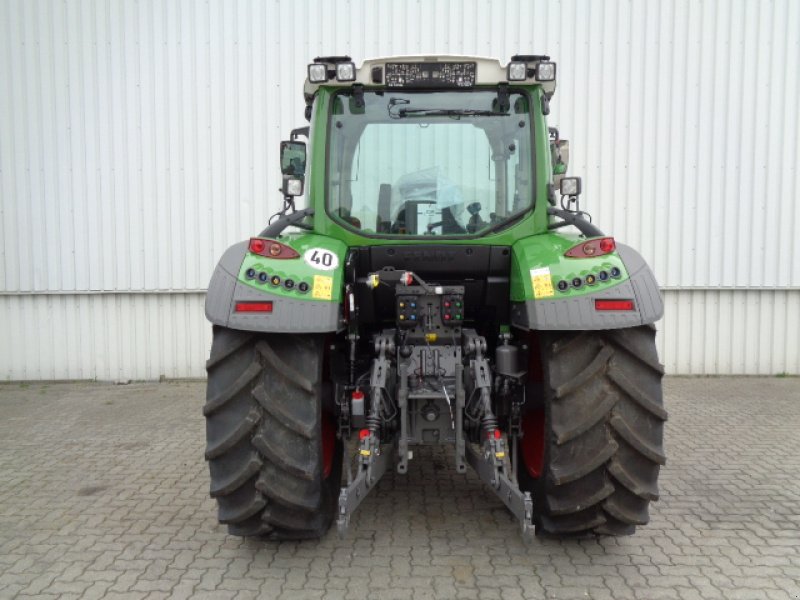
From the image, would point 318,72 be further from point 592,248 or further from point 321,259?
point 592,248

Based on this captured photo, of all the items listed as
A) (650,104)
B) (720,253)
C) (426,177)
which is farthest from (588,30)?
(426,177)

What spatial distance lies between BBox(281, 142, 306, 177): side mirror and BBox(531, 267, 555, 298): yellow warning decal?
5.57 feet

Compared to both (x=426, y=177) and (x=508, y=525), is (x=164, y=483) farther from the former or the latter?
(x=426, y=177)

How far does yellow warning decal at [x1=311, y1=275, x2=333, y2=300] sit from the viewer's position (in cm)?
299

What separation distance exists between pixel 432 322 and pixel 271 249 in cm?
91

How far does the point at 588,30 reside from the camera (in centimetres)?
736

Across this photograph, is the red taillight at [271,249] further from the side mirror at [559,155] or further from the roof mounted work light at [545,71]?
the side mirror at [559,155]

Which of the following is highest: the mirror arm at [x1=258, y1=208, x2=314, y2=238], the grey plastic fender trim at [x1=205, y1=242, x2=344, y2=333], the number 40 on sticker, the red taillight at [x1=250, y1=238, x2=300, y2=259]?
the mirror arm at [x1=258, y1=208, x2=314, y2=238]

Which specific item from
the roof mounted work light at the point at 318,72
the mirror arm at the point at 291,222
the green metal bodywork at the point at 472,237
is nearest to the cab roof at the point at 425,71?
the roof mounted work light at the point at 318,72

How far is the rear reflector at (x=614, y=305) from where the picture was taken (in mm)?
2938

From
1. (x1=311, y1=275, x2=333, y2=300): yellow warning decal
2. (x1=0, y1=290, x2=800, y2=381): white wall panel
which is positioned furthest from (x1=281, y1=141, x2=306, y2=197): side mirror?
(x1=0, y1=290, x2=800, y2=381): white wall panel

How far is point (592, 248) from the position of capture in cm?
312

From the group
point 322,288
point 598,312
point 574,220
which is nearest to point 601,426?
point 598,312

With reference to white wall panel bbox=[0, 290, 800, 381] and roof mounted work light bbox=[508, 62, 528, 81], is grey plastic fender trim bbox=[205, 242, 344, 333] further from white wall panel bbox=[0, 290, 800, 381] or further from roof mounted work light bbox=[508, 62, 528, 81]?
white wall panel bbox=[0, 290, 800, 381]
